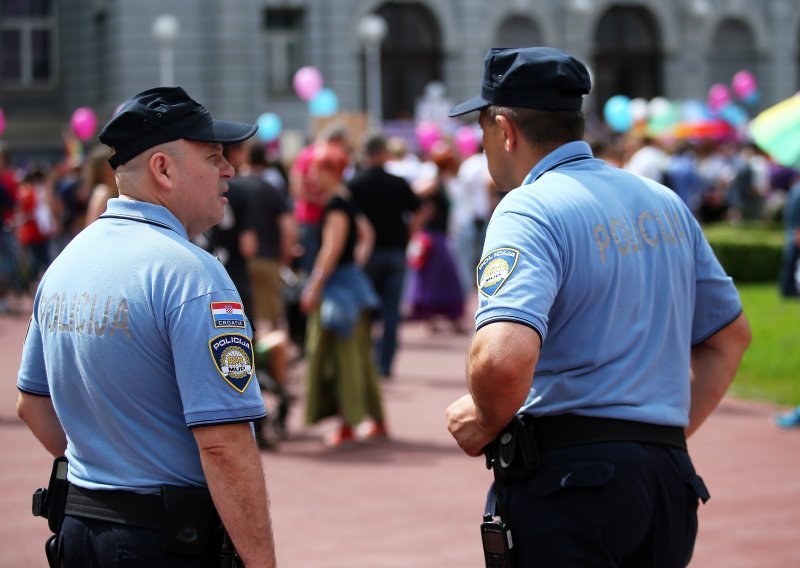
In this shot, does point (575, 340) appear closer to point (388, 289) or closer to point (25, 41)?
point (388, 289)

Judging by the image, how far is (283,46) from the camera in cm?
3241

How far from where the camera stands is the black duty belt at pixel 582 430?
3098mm

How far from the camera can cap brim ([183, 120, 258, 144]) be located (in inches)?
120

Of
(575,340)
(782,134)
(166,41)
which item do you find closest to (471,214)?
(782,134)

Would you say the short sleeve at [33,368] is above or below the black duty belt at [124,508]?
above

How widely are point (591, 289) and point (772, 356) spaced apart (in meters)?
9.09

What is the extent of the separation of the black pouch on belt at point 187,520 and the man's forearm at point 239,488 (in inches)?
1.9

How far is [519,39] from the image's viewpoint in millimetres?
35219

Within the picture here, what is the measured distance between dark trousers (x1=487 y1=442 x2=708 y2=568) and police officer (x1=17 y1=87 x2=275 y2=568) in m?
0.63

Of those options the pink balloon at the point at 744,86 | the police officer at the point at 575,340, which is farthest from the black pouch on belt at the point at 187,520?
the pink balloon at the point at 744,86

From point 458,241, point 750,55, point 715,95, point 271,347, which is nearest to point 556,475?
point 271,347

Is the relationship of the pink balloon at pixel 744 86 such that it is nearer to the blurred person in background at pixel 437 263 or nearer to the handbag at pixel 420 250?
the blurred person in background at pixel 437 263

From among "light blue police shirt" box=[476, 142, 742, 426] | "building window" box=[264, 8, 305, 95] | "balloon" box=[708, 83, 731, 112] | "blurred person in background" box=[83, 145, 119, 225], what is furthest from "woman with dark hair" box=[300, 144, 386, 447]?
"balloon" box=[708, 83, 731, 112]

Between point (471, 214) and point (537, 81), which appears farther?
point (471, 214)
